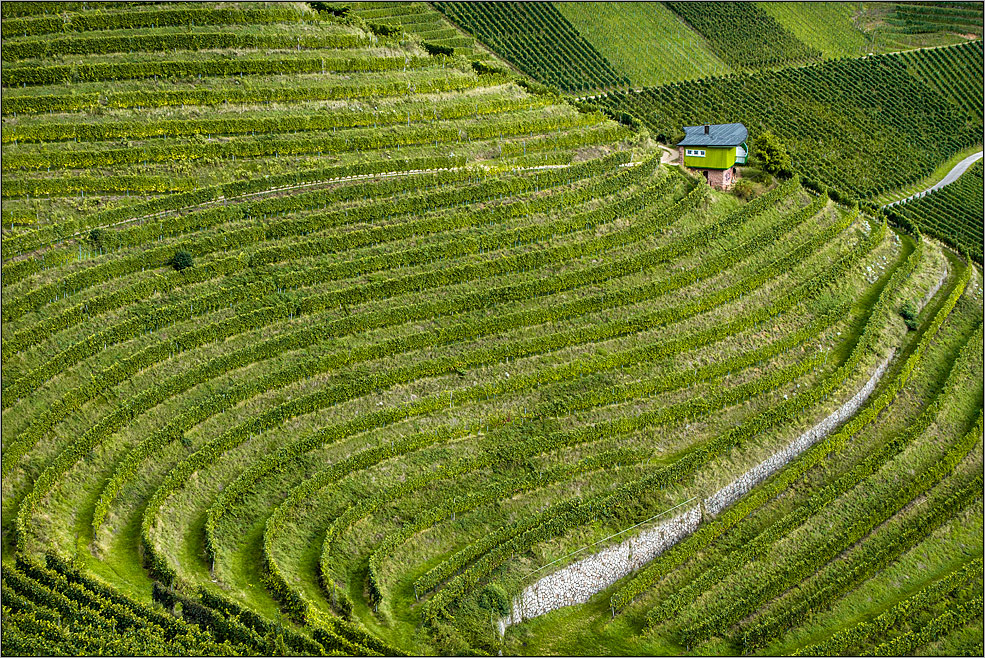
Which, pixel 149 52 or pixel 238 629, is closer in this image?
pixel 238 629

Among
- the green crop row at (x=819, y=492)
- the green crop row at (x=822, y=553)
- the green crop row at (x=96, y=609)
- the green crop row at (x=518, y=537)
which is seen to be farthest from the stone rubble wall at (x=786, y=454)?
the green crop row at (x=96, y=609)

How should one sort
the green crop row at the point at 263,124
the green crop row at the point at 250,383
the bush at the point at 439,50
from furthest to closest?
the bush at the point at 439,50
the green crop row at the point at 263,124
the green crop row at the point at 250,383

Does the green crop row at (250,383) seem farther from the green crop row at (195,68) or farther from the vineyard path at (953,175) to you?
the vineyard path at (953,175)

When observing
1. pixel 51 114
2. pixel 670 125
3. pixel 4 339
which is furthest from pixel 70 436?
pixel 670 125

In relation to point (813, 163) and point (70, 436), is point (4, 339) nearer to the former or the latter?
point (70, 436)

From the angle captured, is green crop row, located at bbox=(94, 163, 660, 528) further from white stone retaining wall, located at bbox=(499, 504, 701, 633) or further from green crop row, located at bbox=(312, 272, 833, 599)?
white stone retaining wall, located at bbox=(499, 504, 701, 633)

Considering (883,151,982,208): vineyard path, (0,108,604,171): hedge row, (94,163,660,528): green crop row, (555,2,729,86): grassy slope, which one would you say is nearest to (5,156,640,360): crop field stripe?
(94,163,660,528): green crop row
